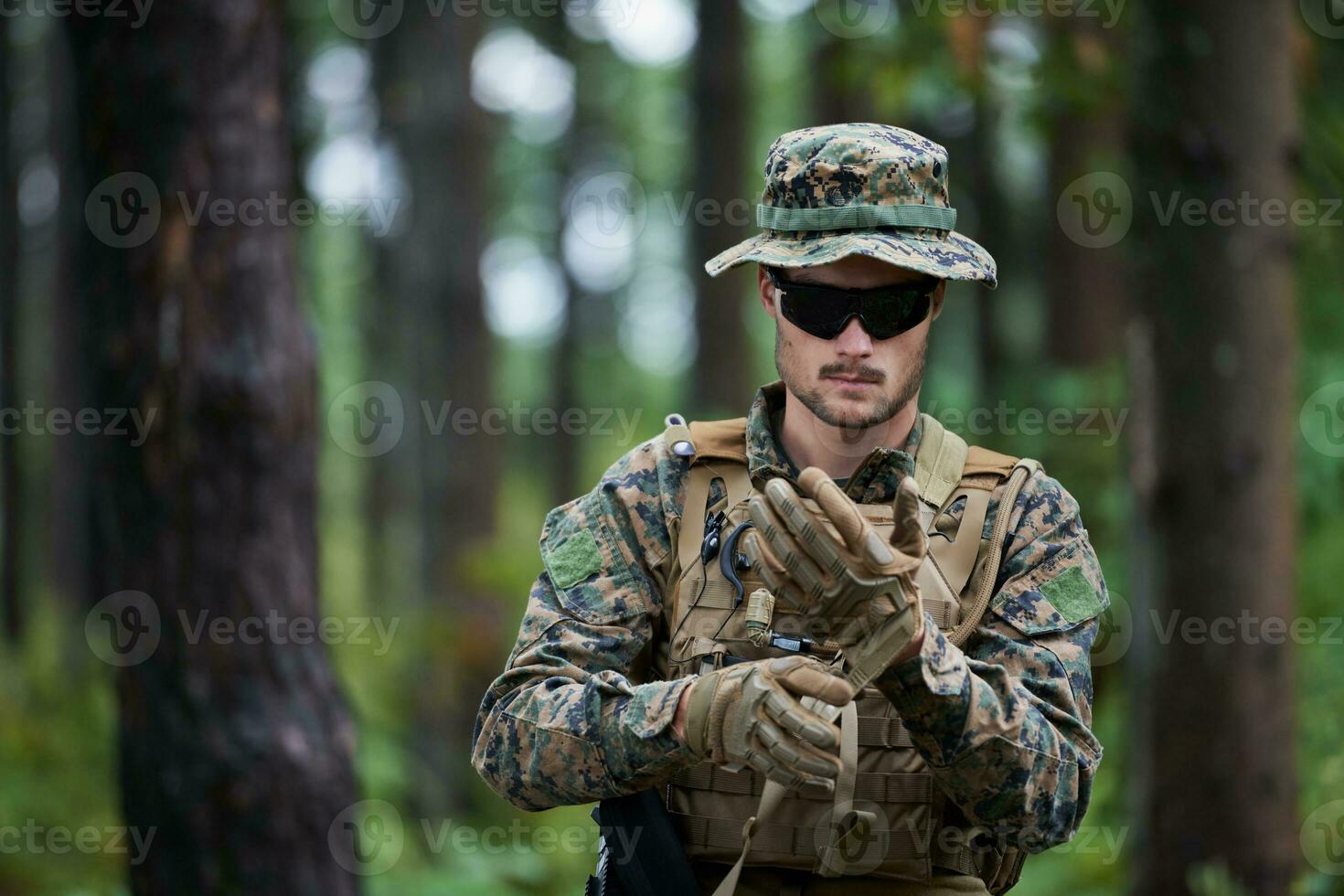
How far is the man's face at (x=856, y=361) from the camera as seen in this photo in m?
3.08

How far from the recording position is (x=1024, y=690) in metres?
2.85

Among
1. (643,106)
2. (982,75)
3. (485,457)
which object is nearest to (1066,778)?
(982,75)

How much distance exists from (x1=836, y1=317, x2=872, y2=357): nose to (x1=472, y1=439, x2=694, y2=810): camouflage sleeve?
453 mm

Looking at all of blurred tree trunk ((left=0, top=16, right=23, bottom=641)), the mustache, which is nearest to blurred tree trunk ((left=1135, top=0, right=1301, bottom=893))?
the mustache

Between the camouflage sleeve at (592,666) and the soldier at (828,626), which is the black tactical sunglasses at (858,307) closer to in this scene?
the soldier at (828,626)

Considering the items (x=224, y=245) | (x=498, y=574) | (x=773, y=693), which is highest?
(x=224, y=245)

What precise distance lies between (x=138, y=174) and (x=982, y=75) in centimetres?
475

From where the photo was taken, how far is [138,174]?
5.16 m

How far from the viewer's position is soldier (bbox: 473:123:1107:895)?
8.95 feet

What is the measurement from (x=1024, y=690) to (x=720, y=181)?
29.2ft

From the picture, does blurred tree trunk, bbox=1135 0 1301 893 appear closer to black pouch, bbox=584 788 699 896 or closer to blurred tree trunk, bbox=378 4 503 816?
black pouch, bbox=584 788 699 896

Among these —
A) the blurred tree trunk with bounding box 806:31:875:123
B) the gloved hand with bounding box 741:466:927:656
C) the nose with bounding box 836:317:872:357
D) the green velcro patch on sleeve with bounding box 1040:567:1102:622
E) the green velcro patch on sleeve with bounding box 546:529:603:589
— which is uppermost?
the blurred tree trunk with bounding box 806:31:875:123

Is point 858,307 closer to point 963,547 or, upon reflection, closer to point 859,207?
point 859,207

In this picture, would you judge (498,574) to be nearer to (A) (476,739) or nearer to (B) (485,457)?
(B) (485,457)
